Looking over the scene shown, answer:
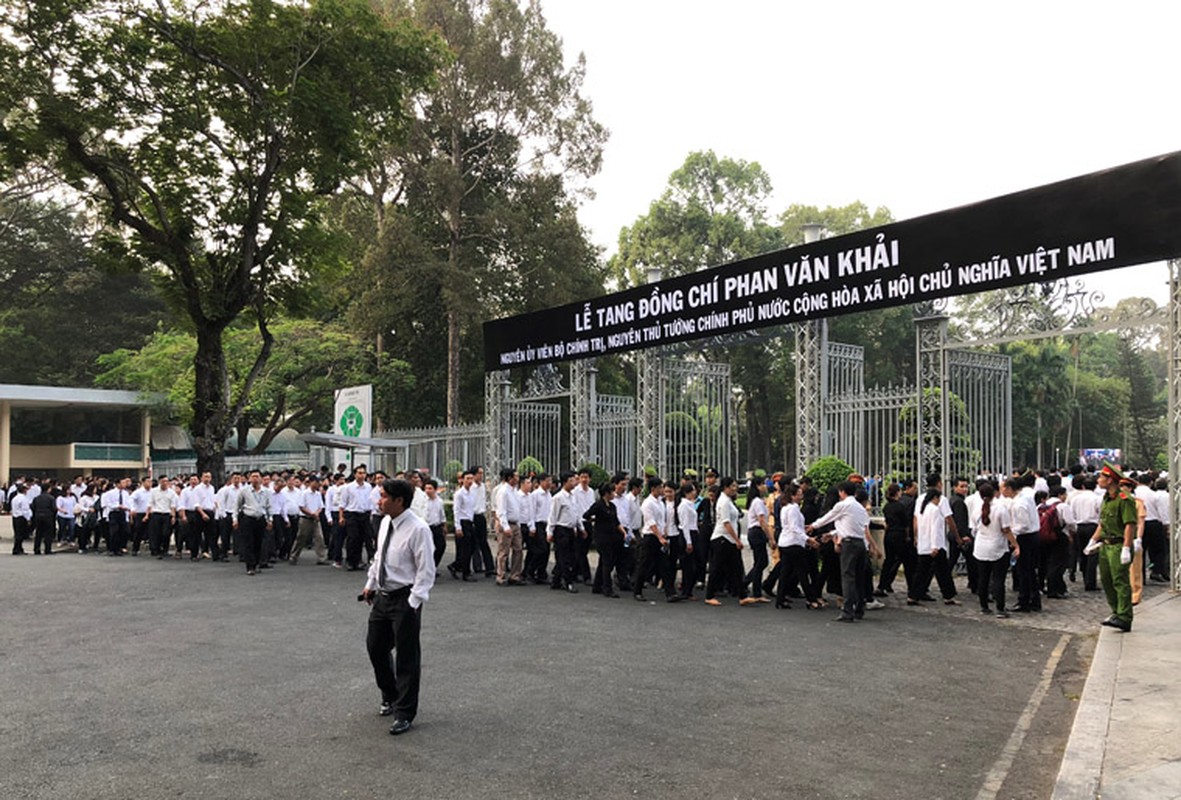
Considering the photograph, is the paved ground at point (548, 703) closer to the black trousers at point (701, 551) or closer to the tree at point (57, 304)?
the black trousers at point (701, 551)

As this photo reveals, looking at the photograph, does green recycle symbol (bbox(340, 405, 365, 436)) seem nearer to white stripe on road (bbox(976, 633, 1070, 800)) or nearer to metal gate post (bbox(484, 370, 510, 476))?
metal gate post (bbox(484, 370, 510, 476))

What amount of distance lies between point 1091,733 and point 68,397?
121 ft

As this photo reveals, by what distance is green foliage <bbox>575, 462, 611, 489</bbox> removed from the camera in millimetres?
17219

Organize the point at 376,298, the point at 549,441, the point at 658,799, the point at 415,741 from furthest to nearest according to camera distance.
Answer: the point at 376,298 < the point at 549,441 < the point at 415,741 < the point at 658,799

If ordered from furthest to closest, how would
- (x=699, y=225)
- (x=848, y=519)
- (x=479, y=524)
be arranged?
1. (x=699, y=225)
2. (x=479, y=524)
3. (x=848, y=519)

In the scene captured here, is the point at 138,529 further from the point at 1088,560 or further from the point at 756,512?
the point at 1088,560

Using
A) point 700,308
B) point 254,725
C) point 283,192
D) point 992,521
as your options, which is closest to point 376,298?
point 283,192

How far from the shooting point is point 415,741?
5.39 m

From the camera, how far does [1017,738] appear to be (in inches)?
223

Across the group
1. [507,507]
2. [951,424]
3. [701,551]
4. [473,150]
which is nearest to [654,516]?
[701,551]

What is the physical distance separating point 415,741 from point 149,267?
64.0 feet

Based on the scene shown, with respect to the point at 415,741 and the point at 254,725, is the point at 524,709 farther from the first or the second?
the point at 254,725

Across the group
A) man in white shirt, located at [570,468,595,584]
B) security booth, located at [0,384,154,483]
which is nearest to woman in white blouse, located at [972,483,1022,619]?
man in white shirt, located at [570,468,595,584]

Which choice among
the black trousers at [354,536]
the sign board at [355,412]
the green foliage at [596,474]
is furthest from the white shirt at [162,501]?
the green foliage at [596,474]
